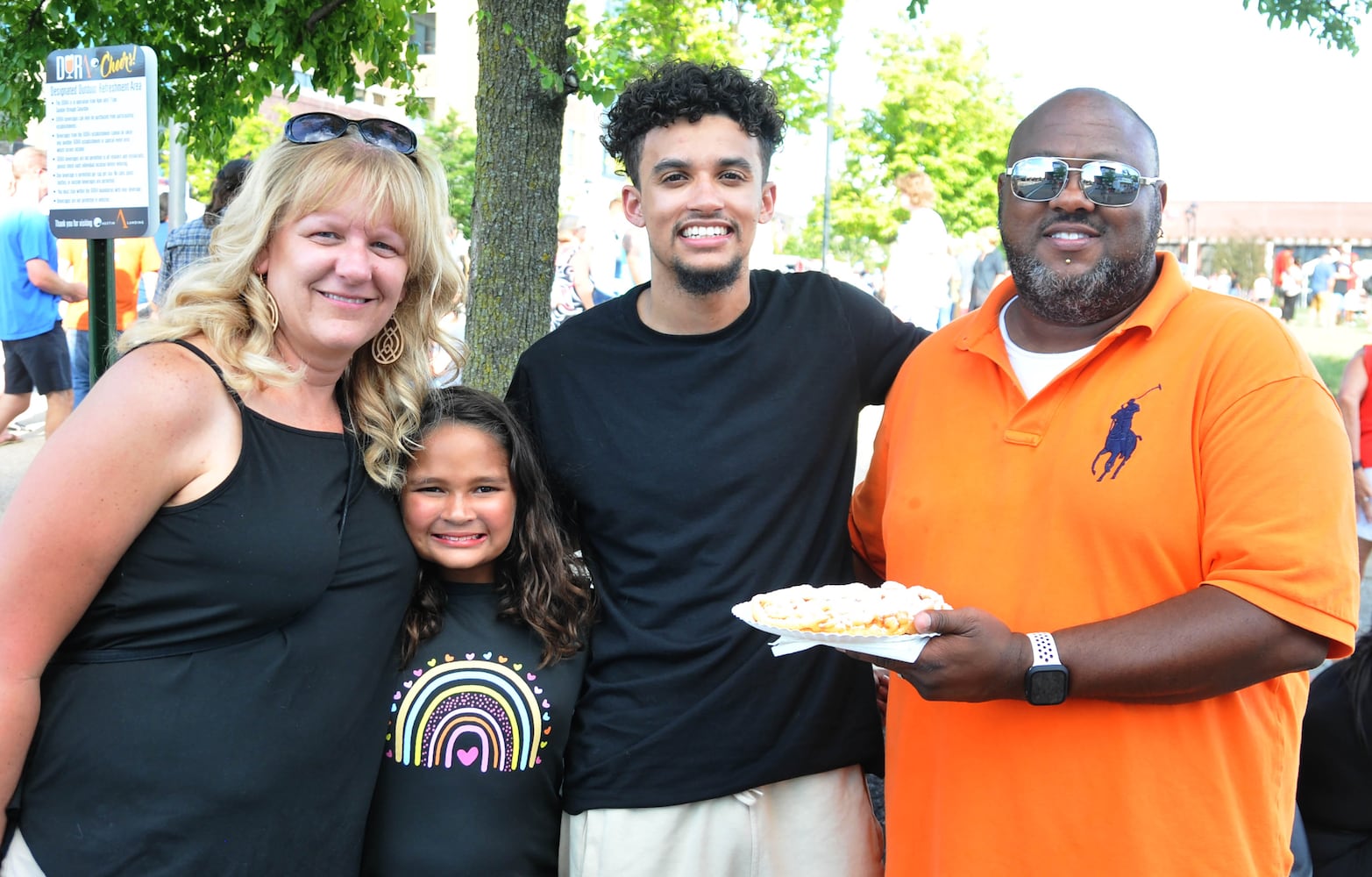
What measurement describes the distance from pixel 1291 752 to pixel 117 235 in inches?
194

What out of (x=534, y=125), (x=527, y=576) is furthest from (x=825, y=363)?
(x=534, y=125)

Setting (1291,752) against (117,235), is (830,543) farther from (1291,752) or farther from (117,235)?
(117,235)

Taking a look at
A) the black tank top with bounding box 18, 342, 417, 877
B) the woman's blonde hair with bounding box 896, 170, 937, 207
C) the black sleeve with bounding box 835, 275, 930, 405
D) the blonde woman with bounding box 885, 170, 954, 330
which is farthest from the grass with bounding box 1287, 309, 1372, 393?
the black tank top with bounding box 18, 342, 417, 877

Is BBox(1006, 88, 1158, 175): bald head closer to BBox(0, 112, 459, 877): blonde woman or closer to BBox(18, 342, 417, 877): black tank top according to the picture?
BBox(0, 112, 459, 877): blonde woman

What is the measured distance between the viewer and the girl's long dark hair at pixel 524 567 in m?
2.96

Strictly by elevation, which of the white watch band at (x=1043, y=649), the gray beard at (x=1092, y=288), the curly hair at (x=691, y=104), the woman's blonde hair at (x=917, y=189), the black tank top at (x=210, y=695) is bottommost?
the black tank top at (x=210, y=695)

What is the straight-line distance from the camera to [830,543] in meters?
2.97

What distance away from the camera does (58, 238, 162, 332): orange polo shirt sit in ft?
31.7

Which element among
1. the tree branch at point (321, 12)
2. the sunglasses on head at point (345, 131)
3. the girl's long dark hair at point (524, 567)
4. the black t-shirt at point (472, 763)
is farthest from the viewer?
the tree branch at point (321, 12)

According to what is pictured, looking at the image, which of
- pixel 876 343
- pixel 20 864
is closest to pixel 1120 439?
pixel 876 343

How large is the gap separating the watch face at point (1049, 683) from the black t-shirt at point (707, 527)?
0.79m

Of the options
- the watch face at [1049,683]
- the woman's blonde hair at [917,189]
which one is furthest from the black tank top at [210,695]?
the woman's blonde hair at [917,189]

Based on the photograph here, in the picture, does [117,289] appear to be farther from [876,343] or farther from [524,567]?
[876,343]

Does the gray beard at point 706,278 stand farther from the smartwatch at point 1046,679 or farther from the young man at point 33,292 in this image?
the young man at point 33,292
